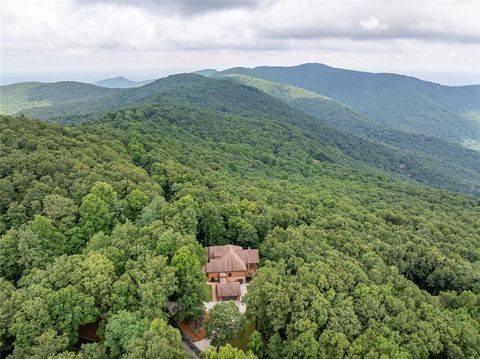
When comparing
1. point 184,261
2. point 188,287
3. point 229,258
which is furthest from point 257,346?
point 229,258

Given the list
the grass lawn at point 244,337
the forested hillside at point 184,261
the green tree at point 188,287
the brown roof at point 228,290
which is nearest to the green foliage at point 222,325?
the grass lawn at point 244,337

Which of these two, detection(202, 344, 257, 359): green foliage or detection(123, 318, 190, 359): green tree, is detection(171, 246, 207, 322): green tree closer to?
detection(123, 318, 190, 359): green tree

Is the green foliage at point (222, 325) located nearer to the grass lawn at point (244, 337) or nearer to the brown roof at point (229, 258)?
the grass lawn at point (244, 337)

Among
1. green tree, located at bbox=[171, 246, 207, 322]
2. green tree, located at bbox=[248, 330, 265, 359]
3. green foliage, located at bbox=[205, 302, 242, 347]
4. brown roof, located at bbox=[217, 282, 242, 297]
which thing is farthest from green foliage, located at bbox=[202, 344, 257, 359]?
brown roof, located at bbox=[217, 282, 242, 297]

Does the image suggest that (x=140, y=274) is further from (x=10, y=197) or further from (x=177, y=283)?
(x=10, y=197)

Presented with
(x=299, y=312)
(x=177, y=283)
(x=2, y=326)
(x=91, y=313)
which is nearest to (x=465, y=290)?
(x=299, y=312)

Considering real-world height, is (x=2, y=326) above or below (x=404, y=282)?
above
